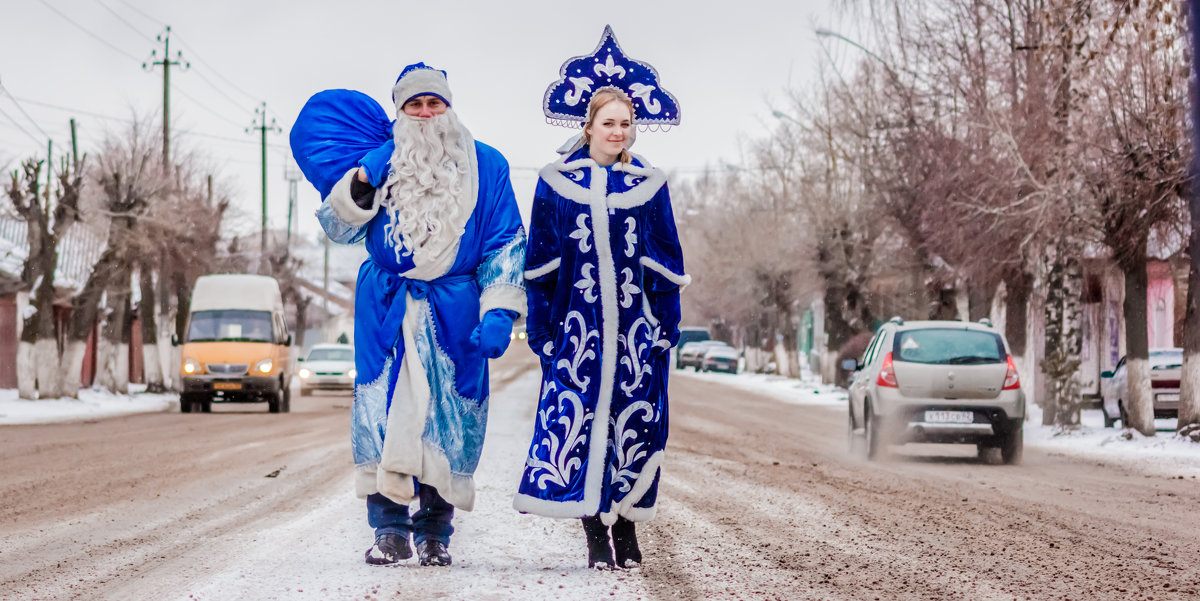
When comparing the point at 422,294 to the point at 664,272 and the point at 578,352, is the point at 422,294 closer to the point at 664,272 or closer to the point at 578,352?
the point at 578,352

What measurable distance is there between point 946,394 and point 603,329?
33.0 ft

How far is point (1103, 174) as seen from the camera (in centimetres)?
1878

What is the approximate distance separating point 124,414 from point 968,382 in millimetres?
18945

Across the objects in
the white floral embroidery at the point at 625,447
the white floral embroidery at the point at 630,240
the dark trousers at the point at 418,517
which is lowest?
the dark trousers at the point at 418,517

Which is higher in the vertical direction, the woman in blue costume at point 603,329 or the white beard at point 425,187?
the white beard at point 425,187

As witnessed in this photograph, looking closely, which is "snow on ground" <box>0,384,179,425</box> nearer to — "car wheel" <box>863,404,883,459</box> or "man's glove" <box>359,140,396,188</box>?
"car wheel" <box>863,404,883,459</box>

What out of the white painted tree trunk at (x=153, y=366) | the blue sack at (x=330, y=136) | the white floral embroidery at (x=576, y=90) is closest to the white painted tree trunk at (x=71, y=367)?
the white painted tree trunk at (x=153, y=366)

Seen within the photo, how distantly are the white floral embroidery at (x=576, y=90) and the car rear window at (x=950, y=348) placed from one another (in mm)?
9940

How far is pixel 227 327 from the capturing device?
29.4 m

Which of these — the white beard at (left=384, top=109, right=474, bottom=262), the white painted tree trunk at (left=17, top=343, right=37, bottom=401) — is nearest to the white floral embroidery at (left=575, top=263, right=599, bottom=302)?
the white beard at (left=384, top=109, right=474, bottom=262)

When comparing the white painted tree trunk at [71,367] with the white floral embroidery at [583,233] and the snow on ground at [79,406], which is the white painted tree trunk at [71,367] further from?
the white floral embroidery at [583,233]

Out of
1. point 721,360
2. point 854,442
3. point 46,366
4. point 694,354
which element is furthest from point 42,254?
point 694,354

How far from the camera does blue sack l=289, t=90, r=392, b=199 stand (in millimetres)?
6430

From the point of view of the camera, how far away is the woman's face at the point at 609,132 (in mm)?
6129
